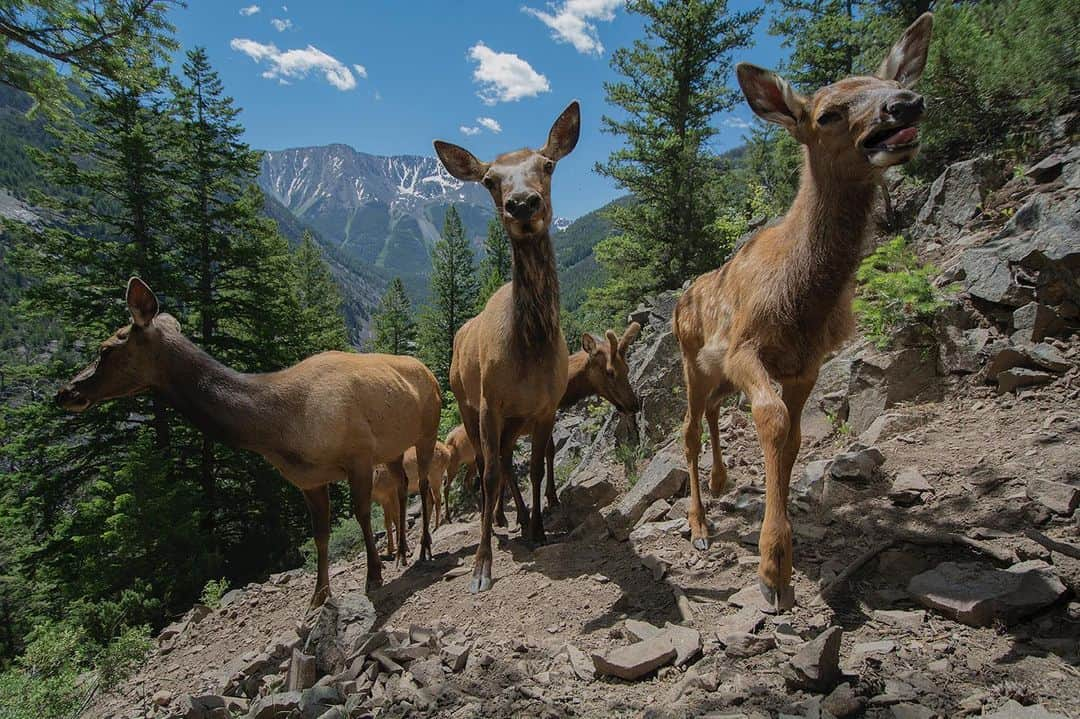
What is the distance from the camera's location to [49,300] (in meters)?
18.4

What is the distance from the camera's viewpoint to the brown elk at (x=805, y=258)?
3137 millimetres

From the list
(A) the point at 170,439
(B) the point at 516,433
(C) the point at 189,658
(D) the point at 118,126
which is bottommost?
(C) the point at 189,658

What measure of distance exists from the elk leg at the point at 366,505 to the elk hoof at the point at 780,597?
470 centimetres

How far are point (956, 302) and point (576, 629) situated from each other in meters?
5.39

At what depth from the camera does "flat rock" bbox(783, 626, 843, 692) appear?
2.39 metres

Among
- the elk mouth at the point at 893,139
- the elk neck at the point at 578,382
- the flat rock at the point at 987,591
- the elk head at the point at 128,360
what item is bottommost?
the flat rock at the point at 987,591

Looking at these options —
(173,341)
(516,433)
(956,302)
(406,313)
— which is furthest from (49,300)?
(406,313)

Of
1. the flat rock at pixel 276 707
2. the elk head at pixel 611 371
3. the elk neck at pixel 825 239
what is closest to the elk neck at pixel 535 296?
the elk neck at pixel 825 239

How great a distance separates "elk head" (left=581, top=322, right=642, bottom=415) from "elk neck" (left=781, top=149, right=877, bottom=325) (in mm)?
5662

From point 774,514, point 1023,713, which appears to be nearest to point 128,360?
point 774,514

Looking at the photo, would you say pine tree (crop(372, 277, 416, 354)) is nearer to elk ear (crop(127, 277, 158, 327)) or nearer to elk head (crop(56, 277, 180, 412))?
elk head (crop(56, 277, 180, 412))

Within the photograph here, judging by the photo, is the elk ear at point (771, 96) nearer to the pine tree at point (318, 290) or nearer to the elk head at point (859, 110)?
the elk head at point (859, 110)

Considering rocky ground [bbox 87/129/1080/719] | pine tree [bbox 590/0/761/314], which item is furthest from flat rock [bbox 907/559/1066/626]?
pine tree [bbox 590/0/761/314]

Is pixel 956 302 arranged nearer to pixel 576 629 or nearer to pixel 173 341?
pixel 576 629
